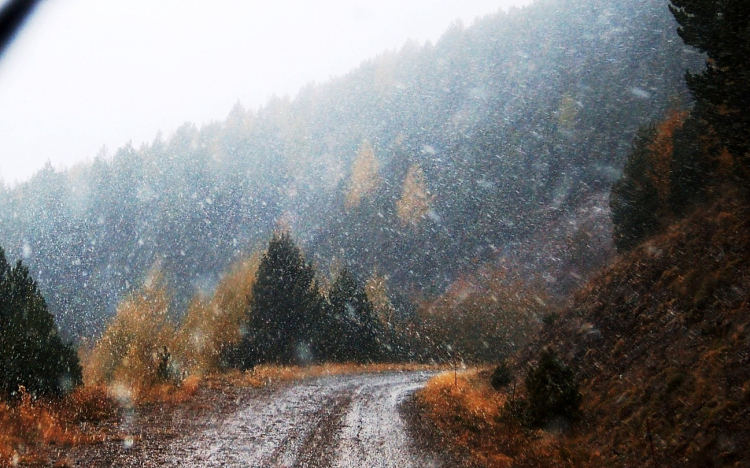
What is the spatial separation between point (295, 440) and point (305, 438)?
29cm

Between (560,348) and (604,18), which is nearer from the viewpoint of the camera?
(560,348)

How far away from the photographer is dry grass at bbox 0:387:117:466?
7246 mm

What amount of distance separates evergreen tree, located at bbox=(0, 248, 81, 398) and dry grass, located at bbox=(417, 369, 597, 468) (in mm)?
10392

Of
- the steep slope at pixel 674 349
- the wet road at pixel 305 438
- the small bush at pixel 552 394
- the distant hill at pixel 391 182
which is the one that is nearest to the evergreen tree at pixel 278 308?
the wet road at pixel 305 438

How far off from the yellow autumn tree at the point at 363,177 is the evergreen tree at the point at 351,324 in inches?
2444

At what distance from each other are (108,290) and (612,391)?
83.1 metres

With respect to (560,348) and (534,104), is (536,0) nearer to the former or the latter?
(534,104)

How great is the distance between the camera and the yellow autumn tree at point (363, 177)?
102 metres

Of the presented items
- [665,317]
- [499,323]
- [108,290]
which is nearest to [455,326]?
[499,323]

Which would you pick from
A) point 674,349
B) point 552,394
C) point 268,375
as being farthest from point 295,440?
point 268,375

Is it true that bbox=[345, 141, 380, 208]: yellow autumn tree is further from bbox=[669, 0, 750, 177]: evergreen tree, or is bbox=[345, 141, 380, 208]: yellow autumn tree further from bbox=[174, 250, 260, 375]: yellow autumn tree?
bbox=[669, 0, 750, 177]: evergreen tree

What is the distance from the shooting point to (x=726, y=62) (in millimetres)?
9445

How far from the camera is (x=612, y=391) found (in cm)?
1023

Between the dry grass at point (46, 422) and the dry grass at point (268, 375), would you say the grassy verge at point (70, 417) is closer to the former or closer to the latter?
the dry grass at point (46, 422)
